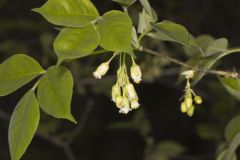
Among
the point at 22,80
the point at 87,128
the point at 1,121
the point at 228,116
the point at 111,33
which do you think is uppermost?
the point at 111,33

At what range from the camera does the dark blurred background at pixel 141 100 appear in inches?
116

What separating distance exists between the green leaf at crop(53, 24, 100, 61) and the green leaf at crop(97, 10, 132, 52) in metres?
0.01

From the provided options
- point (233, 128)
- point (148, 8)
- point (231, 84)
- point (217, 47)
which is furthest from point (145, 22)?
point (233, 128)

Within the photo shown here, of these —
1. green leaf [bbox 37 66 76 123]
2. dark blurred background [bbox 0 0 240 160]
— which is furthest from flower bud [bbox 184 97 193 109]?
dark blurred background [bbox 0 0 240 160]

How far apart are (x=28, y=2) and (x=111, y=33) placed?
3150 millimetres

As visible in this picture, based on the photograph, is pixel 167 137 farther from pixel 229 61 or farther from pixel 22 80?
pixel 22 80

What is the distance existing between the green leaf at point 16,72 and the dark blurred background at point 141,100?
61.1 inches

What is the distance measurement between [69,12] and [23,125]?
23 centimetres

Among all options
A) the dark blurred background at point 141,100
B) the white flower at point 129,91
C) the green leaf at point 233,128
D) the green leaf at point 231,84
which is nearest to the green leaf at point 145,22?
the white flower at point 129,91

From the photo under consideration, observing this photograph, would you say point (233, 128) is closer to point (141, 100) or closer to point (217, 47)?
point (217, 47)

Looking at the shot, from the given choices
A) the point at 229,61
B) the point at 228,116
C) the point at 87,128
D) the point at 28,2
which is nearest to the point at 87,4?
the point at 228,116

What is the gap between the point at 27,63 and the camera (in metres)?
1.18

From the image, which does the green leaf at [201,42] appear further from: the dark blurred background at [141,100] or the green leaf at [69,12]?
the dark blurred background at [141,100]

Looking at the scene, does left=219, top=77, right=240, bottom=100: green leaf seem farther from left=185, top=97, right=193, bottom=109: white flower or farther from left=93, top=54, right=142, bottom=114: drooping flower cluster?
left=93, top=54, right=142, bottom=114: drooping flower cluster
